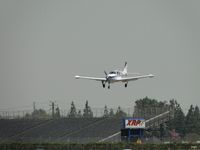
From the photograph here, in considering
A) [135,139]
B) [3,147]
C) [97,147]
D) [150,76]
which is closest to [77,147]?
[97,147]

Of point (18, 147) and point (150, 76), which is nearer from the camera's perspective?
point (18, 147)

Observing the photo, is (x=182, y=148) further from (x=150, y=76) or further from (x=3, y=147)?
(x=150, y=76)

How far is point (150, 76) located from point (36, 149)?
51440 mm

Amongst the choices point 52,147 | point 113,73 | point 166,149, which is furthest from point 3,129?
point 166,149

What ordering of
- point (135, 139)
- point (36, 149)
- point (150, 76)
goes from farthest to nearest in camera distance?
point (150, 76)
point (135, 139)
point (36, 149)

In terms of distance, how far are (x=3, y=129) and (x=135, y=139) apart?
31532 mm

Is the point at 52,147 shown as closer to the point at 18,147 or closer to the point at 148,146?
the point at 18,147

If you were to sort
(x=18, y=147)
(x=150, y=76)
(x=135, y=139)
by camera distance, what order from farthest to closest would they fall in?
1. (x=150, y=76)
2. (x=135, y=139)
3. (x=18, y=147)

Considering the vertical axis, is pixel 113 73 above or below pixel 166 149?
above

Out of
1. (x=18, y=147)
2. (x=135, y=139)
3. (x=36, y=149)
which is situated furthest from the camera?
(x=135, y=139)

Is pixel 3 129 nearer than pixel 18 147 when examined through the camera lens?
No

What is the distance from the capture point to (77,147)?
156000 mm

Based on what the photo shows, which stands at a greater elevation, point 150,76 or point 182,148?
point 150,76

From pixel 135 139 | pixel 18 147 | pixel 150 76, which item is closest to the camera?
pixel 18 147
